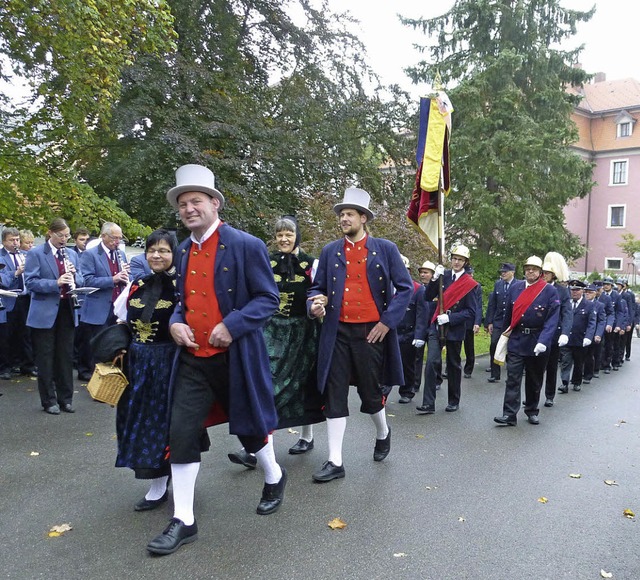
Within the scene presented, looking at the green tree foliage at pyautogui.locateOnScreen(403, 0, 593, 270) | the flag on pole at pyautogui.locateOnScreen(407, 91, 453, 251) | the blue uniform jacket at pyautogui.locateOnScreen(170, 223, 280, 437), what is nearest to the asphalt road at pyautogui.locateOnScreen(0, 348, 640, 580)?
the blue uniform jacket at pyautogui.locateOnScreen(170, 223, 280, 437)

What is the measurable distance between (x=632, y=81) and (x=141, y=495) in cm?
6040

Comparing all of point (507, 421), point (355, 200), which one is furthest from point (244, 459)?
point (507, 421)

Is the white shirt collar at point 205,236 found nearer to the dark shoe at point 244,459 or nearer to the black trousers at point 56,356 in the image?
the dark shoe at point 244,459

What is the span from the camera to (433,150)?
7.93m

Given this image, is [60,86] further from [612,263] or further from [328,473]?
[612,263]

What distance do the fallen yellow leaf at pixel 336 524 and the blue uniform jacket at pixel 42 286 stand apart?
163 inches

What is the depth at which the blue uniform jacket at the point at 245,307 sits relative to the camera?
3.94 meters

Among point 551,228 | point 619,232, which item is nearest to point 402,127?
point 551,228

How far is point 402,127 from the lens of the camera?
21.5 m

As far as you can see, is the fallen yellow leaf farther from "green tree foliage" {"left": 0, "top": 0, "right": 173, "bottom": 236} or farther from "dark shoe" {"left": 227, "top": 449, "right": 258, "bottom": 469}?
"green tree foliage" {"left": 0, "top": 0, "right": 173, "bottom": 236}

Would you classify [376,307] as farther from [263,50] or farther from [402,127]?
[402,127]

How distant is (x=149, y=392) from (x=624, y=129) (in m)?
53.5

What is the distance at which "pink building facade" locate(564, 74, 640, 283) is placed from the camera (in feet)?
159

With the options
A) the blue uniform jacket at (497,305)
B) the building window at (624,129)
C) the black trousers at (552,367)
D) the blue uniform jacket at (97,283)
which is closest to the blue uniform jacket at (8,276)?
the blue uniform jacket at (97,283)
